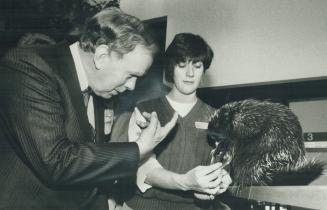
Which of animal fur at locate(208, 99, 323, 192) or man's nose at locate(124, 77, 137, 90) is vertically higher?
man's nose at locate(124, 77, 137, 90)

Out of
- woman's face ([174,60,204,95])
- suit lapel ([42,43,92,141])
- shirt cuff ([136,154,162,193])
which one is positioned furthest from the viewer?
woman's face ([174,60,204,95])

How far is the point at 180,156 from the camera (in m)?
1.13

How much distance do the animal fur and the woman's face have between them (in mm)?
239

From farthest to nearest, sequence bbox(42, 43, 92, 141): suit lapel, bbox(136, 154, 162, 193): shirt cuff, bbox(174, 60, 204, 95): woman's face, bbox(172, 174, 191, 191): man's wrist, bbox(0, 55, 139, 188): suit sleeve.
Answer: bbox(174, 60, 204, 95): woman's face, bbox(136, 154, 162, 193): shirt cuff, bbox(172, 174, 191, 191): man's wrist, bbox(42, 43, 92, 141): suit lapel, bbox(0, 55, 139, 188): suit sleeve

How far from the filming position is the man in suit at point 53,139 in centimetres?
78

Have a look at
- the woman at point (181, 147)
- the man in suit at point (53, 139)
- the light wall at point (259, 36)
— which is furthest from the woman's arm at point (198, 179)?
the light wall at point (259, 36)

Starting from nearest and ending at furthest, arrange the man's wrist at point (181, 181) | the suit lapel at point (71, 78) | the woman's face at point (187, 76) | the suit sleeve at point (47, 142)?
the suit sleeve at point (47, 142), the suit lapel at point (71, 78), the man's wrist at point (181, 181), the woman's face at point (187, 76)

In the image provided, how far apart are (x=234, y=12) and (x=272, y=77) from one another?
33 centimetres

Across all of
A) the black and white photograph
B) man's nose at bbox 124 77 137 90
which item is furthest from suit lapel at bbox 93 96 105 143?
man's nose at bbox 124 77 137 90

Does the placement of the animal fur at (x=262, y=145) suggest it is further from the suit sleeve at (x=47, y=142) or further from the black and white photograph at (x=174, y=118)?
the suit sleeve at (x=47, y=142)

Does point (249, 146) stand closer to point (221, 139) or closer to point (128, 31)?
point (221, 139)

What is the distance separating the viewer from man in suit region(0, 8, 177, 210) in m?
0.78

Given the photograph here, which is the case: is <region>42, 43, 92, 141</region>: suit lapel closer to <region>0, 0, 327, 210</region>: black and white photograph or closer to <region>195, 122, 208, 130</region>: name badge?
<region>0, 0, 327, 210</region>: black and white photograph

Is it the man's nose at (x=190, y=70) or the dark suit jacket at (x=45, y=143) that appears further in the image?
the man's nose at (x=190, y=70)
